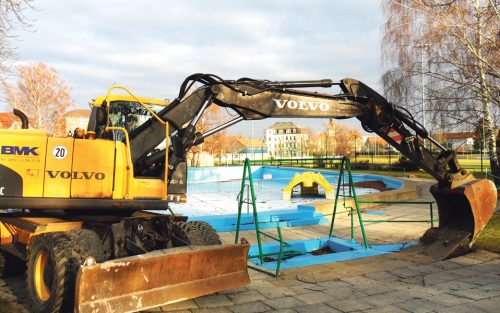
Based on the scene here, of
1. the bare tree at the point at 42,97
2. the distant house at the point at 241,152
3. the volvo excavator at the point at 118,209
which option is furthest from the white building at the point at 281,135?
the volvo excavator at the point at 118,209

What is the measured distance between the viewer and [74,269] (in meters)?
4.20

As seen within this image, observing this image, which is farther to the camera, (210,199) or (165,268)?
(210,199)

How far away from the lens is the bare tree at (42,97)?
128 ft

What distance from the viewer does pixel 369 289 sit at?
17.5ft

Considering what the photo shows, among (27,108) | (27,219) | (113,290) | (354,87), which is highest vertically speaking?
(27,108)

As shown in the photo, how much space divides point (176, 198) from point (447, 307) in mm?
3459

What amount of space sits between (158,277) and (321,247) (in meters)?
4.73

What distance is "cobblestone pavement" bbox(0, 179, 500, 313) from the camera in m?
4.70

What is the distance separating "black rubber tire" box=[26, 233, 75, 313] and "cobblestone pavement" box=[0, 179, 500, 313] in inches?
16.6

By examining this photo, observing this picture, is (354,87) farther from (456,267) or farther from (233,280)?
(233,280)

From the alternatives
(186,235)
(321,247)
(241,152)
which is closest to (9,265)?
(186,235)

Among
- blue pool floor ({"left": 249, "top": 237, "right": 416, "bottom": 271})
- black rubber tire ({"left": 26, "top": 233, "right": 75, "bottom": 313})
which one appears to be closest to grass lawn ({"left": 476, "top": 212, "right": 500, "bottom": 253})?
blue pool floor ({"left": 249, "top": 237, "right": 416, "bottom": 271})

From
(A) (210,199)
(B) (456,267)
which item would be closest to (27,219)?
(B) (456,267)

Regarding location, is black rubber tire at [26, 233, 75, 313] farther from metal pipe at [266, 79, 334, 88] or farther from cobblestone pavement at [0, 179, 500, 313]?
metal pipe at [266, 79, 334, 88]
